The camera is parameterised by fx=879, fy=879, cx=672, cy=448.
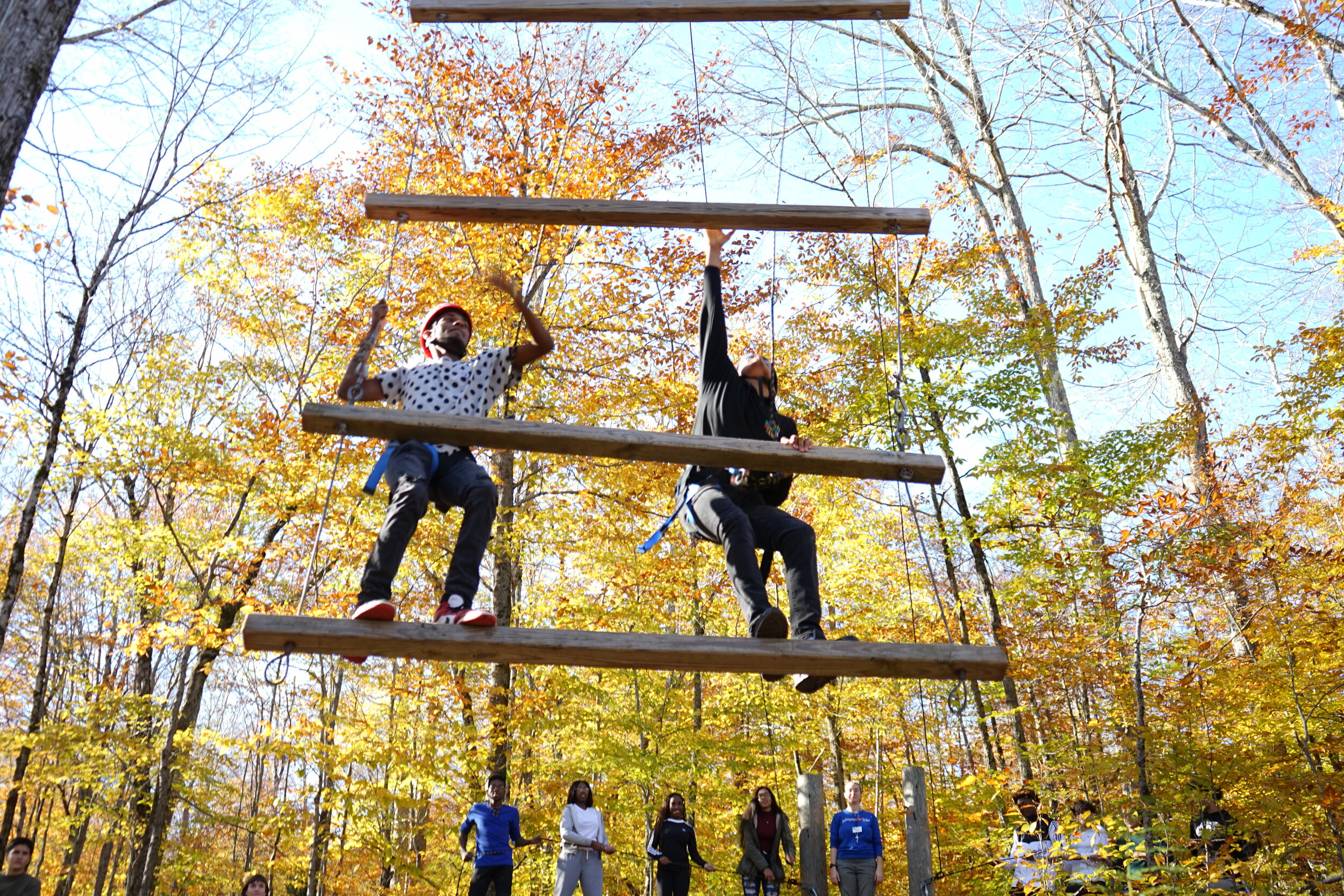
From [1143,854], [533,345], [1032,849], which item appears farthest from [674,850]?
[533,345]

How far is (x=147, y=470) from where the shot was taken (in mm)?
11789

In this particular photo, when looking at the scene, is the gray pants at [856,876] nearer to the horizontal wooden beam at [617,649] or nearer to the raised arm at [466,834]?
the raised arm at [466,834]

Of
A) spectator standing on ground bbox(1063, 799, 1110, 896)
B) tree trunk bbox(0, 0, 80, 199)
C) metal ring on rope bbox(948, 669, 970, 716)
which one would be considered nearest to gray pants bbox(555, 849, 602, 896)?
spectator standing on ground bbox(1063, 799, 1110, 896)

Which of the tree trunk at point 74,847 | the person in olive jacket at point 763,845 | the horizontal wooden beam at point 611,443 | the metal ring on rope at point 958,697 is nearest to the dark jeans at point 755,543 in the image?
the horizontal wooden beam at point 611,443

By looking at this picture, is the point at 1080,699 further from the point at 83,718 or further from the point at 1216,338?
the point at 83,718

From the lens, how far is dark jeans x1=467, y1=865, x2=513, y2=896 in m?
7.67

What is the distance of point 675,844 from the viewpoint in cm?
785

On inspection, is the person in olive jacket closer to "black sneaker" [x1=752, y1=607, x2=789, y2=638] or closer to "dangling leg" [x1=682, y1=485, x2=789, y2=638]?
"dangling leg" [x1=682, y1=485, x2=789, y2=638]

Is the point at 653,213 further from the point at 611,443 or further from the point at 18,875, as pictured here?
the point at 18,875

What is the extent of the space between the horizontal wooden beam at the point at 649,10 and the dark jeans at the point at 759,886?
6735 mm

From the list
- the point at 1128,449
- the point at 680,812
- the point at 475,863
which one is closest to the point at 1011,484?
the point at 1128,449

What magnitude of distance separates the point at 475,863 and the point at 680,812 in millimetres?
1854

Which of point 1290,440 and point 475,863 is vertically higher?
point 1290,440

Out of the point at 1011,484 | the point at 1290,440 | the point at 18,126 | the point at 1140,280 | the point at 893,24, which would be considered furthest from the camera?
the point at 893,24
